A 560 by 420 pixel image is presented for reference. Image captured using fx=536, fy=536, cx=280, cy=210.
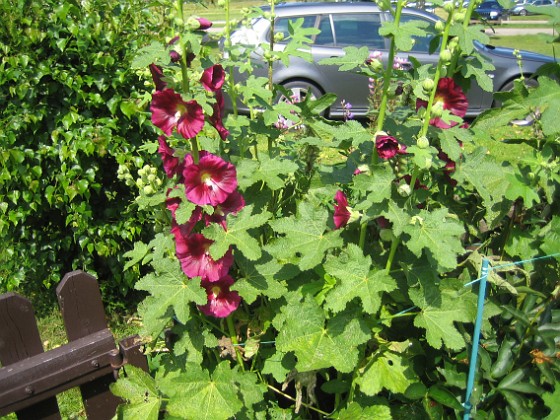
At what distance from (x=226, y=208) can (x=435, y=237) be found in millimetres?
593

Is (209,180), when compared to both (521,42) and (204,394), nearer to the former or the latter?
(204,394)

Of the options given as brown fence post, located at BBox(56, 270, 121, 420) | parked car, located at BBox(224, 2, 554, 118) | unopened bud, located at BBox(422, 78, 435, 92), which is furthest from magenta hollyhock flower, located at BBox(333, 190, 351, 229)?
parked car, located at BBox(224, 2, 554, 118)

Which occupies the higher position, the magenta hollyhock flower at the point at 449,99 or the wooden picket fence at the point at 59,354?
the magenta hollyhock flower at the point at 449,99

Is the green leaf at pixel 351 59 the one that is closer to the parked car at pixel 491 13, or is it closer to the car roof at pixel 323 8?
the parked car at pixel 491 13

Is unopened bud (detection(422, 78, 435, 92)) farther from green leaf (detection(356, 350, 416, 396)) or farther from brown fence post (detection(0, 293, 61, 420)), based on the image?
brown fence post (detection(0, 293, 61, 420))

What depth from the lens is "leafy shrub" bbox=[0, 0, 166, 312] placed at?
9.51 feet

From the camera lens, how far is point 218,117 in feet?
5.31

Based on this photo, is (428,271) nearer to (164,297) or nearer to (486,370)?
(486,370)

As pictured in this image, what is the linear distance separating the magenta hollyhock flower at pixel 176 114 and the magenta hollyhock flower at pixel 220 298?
47 cm

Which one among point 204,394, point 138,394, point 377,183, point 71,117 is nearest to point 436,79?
point 377,183

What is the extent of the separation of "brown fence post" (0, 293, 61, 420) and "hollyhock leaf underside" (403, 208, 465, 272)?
4.45 ft

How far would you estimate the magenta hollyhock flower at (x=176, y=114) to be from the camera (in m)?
1.40

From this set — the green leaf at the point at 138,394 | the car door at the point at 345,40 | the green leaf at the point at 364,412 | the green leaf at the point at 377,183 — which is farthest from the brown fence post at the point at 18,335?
the car door at the point at 345,40

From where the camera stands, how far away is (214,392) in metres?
1.64
